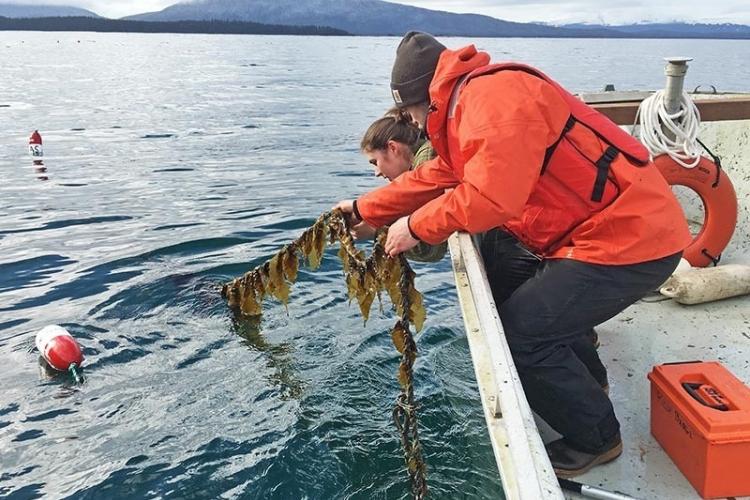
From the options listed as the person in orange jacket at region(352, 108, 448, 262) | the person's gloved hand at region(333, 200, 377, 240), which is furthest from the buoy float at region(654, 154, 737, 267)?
the person's gloved hand at region(333, 200, 377, 240)

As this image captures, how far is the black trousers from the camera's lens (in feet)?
10.5

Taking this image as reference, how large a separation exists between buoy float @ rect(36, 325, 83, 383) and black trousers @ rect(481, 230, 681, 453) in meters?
4.20

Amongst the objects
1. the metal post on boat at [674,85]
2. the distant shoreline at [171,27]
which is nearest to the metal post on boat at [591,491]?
the metal post on boat at [674,85]

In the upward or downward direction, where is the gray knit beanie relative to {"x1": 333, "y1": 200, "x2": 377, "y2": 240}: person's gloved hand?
upward

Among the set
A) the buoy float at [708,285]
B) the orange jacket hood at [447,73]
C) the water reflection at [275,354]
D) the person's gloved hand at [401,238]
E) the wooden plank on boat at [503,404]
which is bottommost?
the water reflection at [275,354]

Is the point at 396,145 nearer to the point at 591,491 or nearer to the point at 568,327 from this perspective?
the point at 568,327

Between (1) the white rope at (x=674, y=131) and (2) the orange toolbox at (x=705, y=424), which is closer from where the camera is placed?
(2) the orange toolbox at (x=705, y=424)

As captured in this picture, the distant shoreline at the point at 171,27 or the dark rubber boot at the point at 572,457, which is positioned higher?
the distant shoreline at the point at 171,27

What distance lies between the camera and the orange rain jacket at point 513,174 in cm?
279

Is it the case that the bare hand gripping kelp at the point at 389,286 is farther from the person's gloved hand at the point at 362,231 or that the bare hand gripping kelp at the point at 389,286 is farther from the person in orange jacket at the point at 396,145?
the person in orange jacket at the point at 396,145

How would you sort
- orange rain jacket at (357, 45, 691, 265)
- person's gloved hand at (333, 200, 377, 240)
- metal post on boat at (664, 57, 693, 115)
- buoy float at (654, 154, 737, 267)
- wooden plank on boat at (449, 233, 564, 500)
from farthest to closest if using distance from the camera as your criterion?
buoy float at (654, 154, 737, 267), metal post on boat at (664, 57, 693, 115), person's gloved hand at (333, 200, 377, 240), orange rain jacket at (357, 45, 691, 265), wooden plank on boat at (449, 233, 564, 500)

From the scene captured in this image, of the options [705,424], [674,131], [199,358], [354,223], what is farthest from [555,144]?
[199,358]

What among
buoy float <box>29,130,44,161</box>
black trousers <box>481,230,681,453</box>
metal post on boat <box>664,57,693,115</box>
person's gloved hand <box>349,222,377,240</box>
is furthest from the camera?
buoy float <box>29,130,44,161</box>

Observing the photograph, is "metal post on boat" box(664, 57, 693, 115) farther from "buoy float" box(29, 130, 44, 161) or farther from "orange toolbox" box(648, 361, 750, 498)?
"buoy float" box(29, 130, 44, 161)
